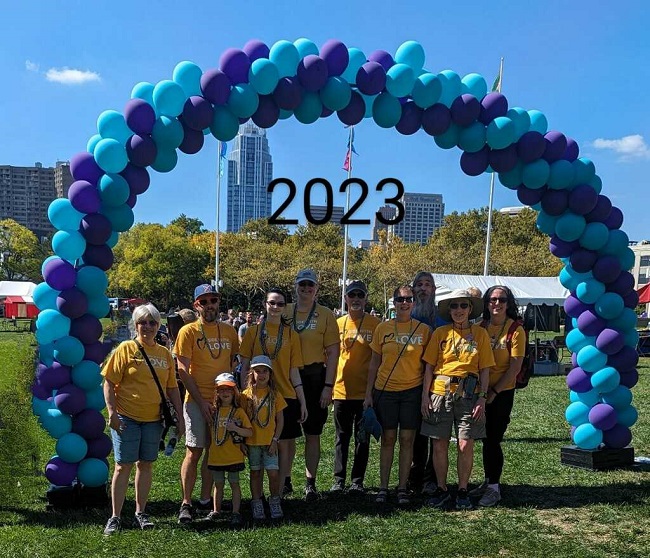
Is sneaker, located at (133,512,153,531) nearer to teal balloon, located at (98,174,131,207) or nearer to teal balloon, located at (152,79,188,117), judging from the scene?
teal balloon, located at (98,174,131,207)

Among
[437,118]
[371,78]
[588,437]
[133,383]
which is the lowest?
[588,437]

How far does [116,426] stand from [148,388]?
1.11 ft

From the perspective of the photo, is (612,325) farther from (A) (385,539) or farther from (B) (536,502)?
(A) (385,539)

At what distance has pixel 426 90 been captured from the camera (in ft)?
18.5

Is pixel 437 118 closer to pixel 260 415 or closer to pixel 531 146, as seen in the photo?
pixel 531 146

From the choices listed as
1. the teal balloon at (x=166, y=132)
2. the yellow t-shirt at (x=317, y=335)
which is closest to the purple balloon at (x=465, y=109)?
the yellow t-shirt at (x=317, y=335)

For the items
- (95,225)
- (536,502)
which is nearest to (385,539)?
(536,502)

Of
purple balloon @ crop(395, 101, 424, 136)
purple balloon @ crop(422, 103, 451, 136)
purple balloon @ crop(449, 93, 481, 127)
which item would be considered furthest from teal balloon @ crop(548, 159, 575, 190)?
purple balloon @ crop(395, 101, 424, 136)

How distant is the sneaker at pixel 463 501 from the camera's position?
5.03 meters

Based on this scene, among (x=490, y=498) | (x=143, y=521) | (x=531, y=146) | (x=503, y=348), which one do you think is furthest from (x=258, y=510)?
(x=531, y=146)

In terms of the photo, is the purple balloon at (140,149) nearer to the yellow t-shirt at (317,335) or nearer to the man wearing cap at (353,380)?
the yellow t-shirt at (317,335)

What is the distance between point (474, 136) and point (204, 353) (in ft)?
10.5

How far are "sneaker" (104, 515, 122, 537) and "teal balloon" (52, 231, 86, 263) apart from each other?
2015 millimetres

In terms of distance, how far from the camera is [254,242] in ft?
162
